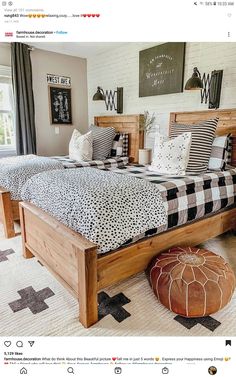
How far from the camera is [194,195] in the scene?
1.66m

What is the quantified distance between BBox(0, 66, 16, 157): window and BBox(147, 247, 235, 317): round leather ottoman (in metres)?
2.80

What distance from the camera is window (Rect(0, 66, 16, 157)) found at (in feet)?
10.6

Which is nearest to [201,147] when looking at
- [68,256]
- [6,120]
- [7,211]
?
[68,256]

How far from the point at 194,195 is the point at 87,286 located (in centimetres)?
96

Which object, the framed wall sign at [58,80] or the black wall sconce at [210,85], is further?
the framed wall sign at [58,80]

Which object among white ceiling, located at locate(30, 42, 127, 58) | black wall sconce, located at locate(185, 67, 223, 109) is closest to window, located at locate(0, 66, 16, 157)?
white ceiling, located at locate(30, 42, 127, 58)

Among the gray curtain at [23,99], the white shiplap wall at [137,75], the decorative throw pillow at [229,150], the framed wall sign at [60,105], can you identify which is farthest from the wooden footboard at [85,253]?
the framed wall sign at [60,105]

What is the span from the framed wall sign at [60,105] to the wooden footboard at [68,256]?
7.63 feet

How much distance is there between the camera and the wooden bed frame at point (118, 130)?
2096 mm
